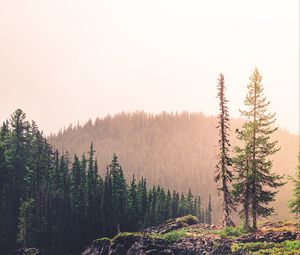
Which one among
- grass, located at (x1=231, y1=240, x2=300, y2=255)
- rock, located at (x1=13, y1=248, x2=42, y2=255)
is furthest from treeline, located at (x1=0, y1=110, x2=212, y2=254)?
grass, located at (x1=231, y1=240, x2=300, y2=255)

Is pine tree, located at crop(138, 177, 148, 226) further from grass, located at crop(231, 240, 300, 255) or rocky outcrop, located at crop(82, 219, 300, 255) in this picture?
grass, located at crop(231, 240, 300, 255)

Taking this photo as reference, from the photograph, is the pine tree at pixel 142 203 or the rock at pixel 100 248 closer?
the rock at pixel 100 248

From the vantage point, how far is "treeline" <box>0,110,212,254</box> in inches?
3118

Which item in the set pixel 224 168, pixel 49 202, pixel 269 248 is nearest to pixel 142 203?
pixel 49 202

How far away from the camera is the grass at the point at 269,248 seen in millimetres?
36184

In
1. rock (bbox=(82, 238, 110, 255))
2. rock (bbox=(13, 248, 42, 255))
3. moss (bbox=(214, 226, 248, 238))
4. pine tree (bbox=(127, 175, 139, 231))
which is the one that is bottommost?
rock (bbox=(13, 248, 42, 255))

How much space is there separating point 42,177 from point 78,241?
1375 cm

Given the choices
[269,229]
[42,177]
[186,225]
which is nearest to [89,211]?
[42,177]

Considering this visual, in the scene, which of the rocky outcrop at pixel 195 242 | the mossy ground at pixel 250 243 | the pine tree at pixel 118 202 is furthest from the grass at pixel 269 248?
the pine tree at pixel 118 202

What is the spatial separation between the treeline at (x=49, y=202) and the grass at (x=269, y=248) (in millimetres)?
44879

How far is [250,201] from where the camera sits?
46250 mm

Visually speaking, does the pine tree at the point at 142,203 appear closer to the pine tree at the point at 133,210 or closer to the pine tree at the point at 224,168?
the pine tree at the point at 133,210

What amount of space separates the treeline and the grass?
147 feet

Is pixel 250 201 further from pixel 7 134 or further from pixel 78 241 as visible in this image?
pixel 7 134
